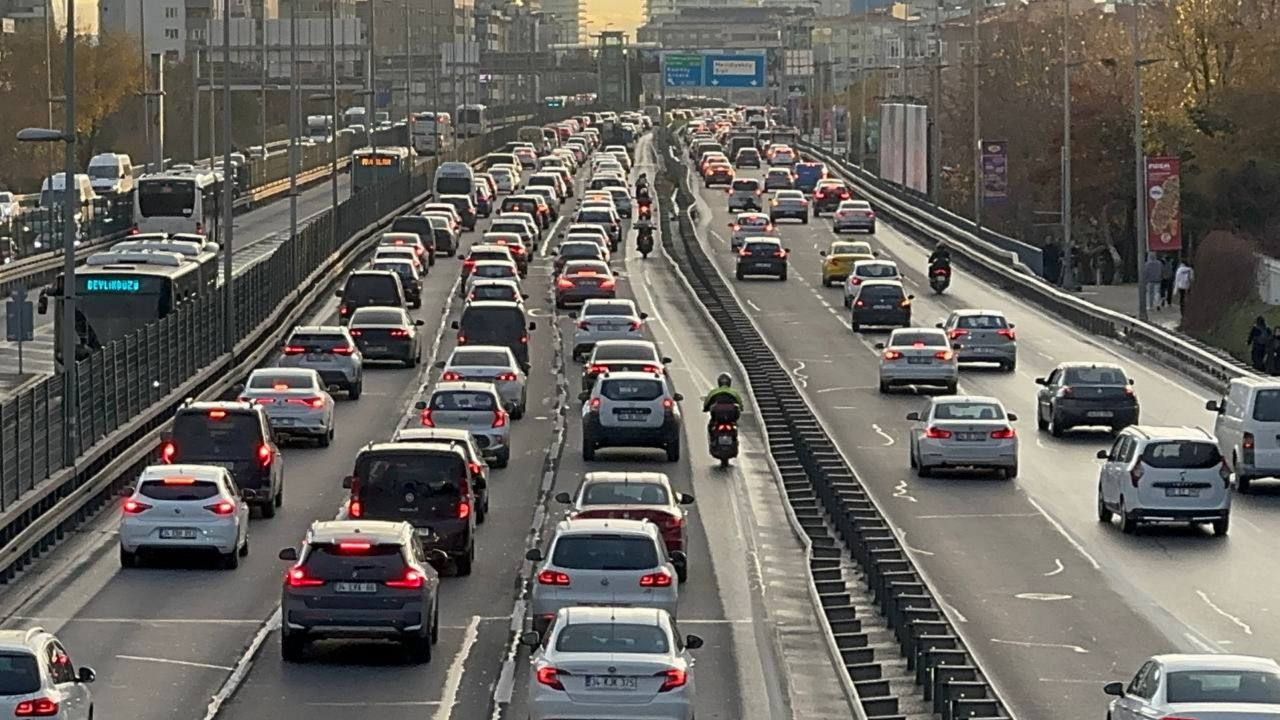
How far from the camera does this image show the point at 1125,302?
80.2 m

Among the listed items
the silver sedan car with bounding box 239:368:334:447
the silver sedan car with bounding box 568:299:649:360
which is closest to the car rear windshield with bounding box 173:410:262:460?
the silver sedan car with bounding box 239:368:334:447

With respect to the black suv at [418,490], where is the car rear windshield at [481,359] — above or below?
below

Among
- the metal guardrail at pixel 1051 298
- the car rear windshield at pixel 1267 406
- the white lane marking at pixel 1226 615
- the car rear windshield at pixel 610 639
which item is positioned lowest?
the metal guardrail at pixel 1051 298

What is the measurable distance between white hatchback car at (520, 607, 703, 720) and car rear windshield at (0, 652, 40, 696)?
3685mm

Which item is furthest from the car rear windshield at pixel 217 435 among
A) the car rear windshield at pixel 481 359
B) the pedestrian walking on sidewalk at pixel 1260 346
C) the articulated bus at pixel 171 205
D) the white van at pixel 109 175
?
the white van at pixel 109 175

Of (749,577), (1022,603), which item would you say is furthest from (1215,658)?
(749,577)

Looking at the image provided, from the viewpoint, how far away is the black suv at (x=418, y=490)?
103 ft

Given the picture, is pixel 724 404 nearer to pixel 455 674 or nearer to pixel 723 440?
pixel 723 440

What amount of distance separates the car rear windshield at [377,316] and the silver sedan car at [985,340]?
11.4 meters

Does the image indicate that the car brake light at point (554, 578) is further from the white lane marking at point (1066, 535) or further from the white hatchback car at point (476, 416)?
the white hatchback car at point (476, 416)

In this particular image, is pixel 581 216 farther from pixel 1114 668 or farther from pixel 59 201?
pixel 1114 668

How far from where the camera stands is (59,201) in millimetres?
87375

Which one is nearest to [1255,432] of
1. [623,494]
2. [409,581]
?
[623,494]

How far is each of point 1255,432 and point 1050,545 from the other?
227 inches
